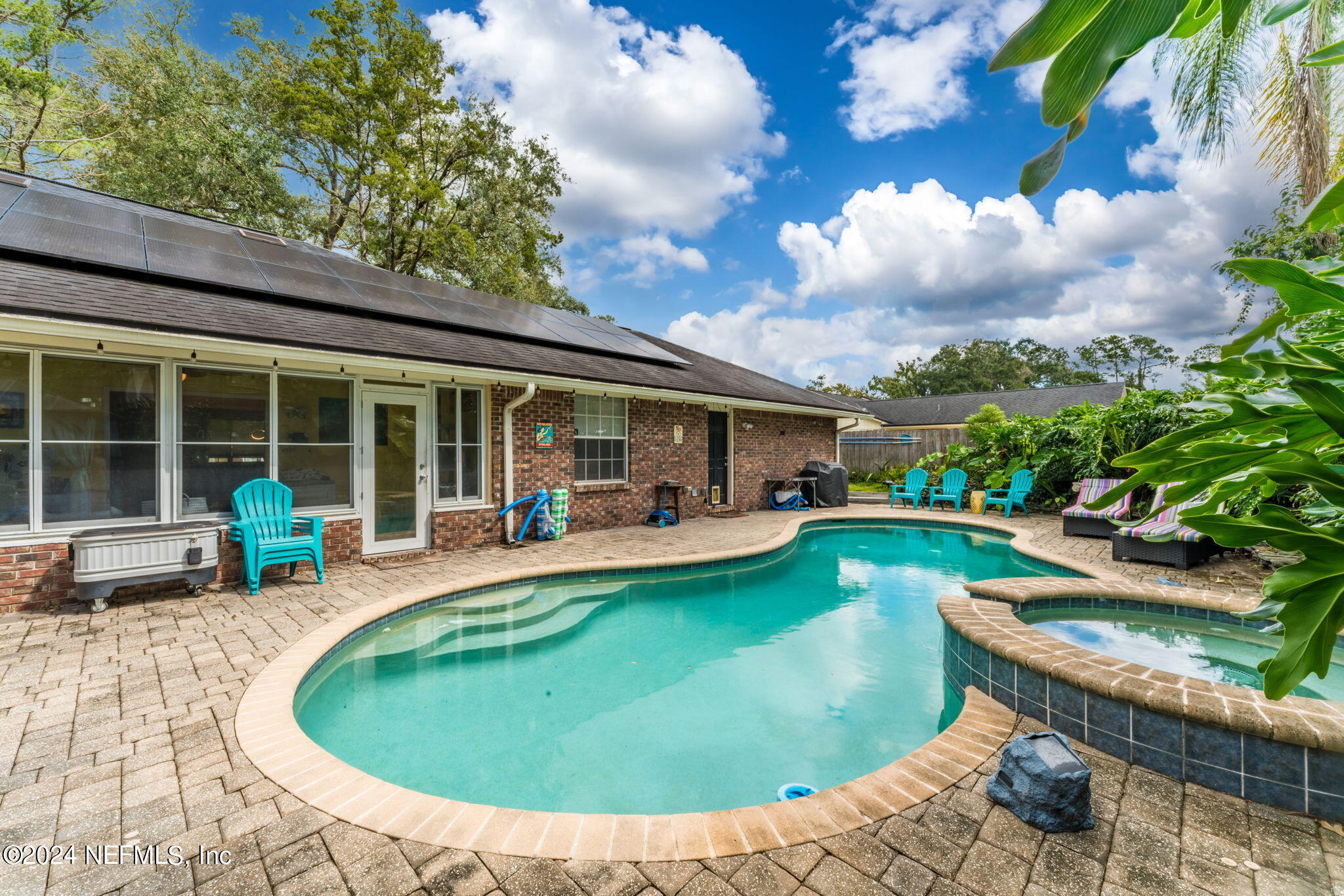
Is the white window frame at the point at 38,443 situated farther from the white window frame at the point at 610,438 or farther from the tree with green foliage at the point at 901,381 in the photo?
the tree with green foliage at the point at 901,381

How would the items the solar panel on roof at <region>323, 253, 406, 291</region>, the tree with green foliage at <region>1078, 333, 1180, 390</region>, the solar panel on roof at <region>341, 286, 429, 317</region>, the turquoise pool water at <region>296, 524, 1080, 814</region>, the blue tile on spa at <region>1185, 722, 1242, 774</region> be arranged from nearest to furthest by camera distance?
the blue tile on spa at <region>1185, 722, 1242, 774</region> → the turquoise pool water at <region>296, 524, 1080, 814</region> → the solar panel on roof at <region>341, 286, 429, 317</region> → the solar panel on roof at <region>323, 253, 406, 291</region> → the tree with green foliage at <region>1078, 333, 1180, 390</region>

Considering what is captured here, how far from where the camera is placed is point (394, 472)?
22.1ft

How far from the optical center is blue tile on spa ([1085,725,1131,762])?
2.52 meters

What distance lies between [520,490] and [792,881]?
662 centimetres

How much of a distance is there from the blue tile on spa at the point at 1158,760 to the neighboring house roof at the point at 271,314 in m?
6.43

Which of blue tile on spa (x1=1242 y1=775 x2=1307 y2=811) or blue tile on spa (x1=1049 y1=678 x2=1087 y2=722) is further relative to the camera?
blue tile on spa (x1=1049 y1=678 x2=1087 y2=722)

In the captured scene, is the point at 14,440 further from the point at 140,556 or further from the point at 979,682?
the point at 979,682

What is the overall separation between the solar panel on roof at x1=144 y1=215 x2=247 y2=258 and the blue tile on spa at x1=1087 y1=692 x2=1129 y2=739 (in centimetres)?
942

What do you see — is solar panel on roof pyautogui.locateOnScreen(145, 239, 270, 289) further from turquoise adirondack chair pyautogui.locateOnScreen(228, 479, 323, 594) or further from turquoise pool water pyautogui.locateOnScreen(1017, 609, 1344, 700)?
turquoise pool water pyautogui.locateOnScreen(1017, 609, 1344, 700)

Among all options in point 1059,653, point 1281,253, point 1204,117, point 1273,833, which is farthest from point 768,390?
point 1281,253

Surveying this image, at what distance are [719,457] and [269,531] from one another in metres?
7.92

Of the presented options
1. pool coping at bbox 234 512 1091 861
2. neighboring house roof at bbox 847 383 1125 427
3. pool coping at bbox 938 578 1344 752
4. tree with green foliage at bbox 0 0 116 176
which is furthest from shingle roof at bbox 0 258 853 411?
neighboring house roof at bbox 847 383 1125 427

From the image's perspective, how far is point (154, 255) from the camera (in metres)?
5.88

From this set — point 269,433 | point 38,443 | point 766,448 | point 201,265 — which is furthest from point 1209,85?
point 38,443
